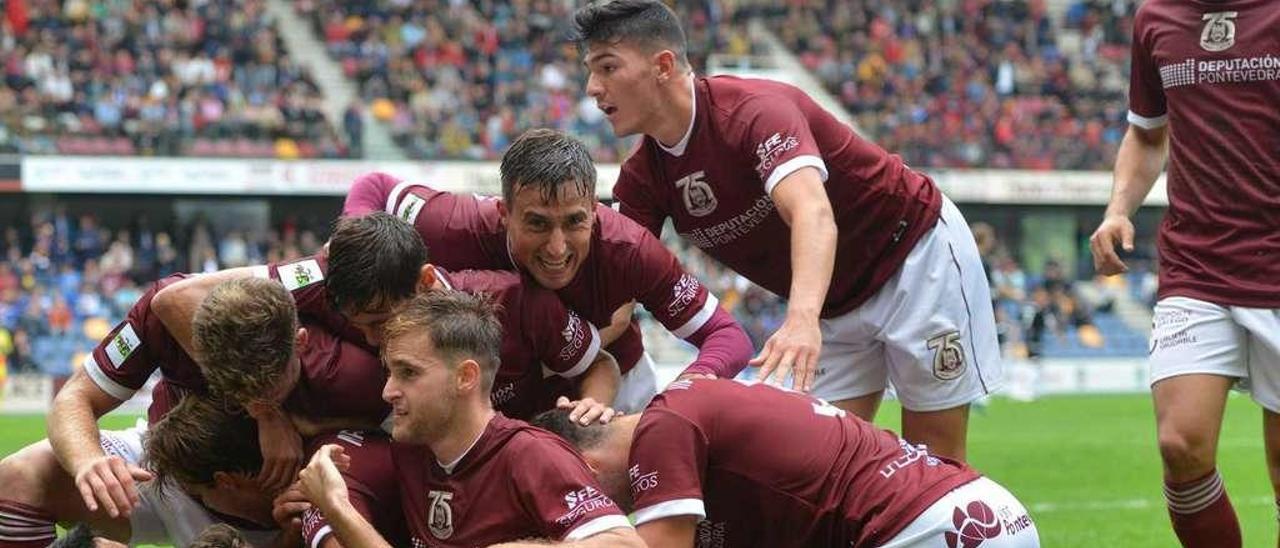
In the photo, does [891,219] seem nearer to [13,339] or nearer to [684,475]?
[684,475]

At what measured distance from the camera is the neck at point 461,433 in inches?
178

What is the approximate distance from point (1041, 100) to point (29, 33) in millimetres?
21024

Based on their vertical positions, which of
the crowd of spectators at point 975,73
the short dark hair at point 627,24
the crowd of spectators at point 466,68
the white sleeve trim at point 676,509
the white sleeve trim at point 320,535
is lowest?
the crowd of spectators at point 975,73

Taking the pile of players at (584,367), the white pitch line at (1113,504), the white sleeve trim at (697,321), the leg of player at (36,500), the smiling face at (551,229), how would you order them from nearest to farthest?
1. the pile of players at (584,367)
2. the smiling face at (551,229)
3. the leg of player at (36,500)
4. the white sleeve trim at (697,321)
5. the white pitch line at (1113,504)

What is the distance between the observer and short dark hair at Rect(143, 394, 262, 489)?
5023 millimetres

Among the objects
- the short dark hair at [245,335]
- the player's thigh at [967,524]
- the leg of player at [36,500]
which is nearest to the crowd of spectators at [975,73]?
the leg of player at [36,500]

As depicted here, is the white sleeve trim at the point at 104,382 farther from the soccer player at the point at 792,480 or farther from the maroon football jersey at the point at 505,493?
the soccer player at the point at 792,480

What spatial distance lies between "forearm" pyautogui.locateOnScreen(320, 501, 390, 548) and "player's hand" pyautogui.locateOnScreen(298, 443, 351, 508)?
2cm

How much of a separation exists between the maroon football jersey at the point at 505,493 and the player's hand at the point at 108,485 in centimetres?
86

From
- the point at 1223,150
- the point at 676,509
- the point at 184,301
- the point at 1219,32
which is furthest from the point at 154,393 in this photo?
the point at 1219,32

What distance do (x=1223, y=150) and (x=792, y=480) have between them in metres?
2.02

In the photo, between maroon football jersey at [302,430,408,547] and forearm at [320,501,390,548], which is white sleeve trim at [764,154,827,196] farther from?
forearm at [320,501,390,548]

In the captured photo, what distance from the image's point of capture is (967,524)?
14.9ft

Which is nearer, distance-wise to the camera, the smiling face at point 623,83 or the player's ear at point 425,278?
the player's ear at point 425,278
